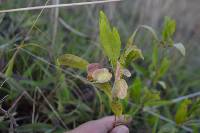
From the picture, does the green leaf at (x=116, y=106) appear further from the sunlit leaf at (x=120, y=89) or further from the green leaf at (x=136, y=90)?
the green leaf at (x=136, y=90)

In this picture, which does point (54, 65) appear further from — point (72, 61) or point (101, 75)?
point (101, 75)

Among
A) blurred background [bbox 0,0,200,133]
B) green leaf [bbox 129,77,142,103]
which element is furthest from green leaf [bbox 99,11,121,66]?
green leaf [bbox 129,77,142,103]

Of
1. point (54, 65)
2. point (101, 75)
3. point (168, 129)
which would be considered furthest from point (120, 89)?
point (168, 129)

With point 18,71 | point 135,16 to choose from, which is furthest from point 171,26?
point 135,16

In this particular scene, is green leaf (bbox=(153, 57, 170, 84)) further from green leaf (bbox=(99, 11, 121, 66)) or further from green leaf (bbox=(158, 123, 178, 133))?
green leaf (bbox=(99, 11, 121, 66))

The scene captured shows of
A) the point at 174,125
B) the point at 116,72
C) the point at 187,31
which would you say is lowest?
the point at 174,125

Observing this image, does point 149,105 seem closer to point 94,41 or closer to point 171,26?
point 171,26

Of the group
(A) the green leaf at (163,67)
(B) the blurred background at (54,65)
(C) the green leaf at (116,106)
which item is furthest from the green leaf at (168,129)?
(C) the green leaf at (116,106)
